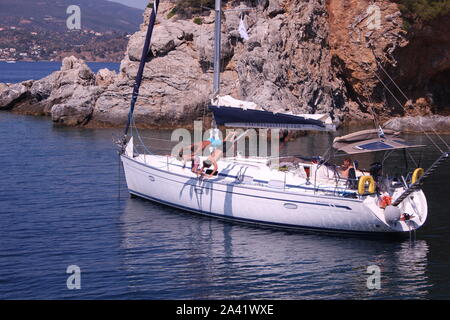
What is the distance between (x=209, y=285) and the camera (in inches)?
714

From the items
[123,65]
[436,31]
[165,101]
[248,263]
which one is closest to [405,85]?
[436,31]

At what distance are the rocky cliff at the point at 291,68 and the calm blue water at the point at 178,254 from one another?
853 inches

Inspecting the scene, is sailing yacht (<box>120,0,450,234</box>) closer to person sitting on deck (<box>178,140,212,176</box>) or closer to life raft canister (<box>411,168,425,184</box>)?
life raft canister (<box>411,168,425,184</box>)

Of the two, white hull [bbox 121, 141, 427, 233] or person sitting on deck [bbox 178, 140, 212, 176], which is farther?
person sitting on deck [bbox 178, 140, 212, 176]

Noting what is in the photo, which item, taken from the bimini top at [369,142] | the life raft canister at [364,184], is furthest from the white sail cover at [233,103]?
the life raft canister at [364,184]

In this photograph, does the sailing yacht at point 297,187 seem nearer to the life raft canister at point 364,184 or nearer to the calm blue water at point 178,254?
the life raft canister at point 364,184

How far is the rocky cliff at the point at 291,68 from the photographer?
163 ft

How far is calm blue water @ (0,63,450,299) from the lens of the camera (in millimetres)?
17828

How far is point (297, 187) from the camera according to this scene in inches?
887

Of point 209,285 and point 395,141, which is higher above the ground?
point 395,141

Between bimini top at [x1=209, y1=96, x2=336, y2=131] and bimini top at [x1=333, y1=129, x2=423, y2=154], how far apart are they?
65 centimetres

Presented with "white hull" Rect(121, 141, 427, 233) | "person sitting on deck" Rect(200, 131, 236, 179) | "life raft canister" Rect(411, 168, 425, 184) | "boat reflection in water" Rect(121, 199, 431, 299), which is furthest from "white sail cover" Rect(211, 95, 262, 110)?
"life raft canister" Rect(411, 168, 425, 184)
